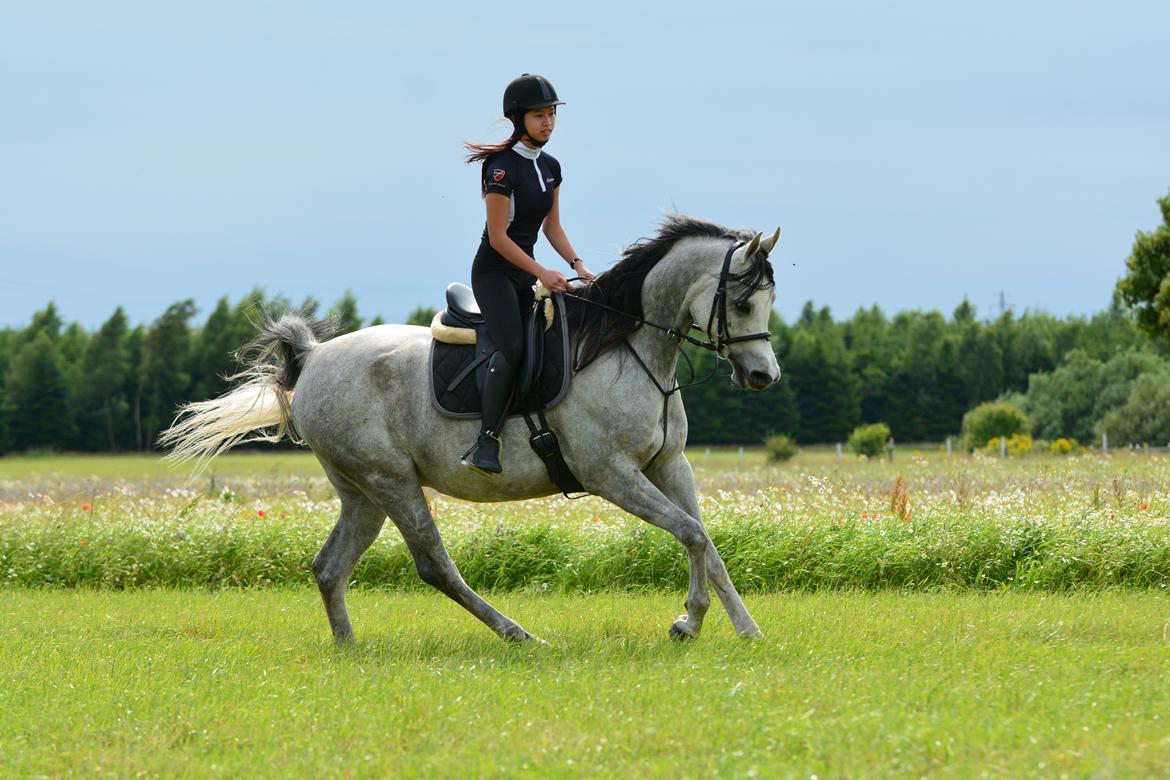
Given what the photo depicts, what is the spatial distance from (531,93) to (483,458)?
7.92ft

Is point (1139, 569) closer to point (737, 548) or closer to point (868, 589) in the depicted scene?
point (868, 589)

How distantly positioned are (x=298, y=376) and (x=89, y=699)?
327cm

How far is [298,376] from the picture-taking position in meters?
9.52

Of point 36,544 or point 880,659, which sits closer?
point 880,659

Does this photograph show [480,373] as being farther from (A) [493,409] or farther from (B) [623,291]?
(B) [623,291]

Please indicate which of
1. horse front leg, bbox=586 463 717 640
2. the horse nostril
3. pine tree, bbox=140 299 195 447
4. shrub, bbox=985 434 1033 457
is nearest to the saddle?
horse front leg, bbox=586 463 717 640

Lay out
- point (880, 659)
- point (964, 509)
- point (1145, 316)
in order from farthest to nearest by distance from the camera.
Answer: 1. point (1145, 316)
2. point (964, 509)
3. point (880, 659)

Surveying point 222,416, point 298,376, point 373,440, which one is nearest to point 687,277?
point 373,440

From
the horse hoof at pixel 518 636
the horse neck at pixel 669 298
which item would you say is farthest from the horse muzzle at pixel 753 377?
the horse hoof at pixel 518 636

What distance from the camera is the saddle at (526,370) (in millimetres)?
8070

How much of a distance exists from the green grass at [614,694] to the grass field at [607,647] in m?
0.03

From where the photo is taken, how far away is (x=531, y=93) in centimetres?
795

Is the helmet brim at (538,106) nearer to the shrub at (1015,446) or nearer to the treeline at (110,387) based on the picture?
the shrub at (1015,446)

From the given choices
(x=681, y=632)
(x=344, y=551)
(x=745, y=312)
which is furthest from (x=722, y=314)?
(x=344, y=551)
